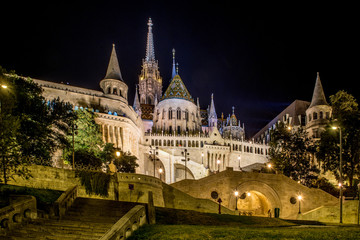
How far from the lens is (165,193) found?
26625 millimetres

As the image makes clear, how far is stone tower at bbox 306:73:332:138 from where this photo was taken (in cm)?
5650

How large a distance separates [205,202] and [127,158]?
1526 centimetres

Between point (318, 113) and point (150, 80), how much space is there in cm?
6137

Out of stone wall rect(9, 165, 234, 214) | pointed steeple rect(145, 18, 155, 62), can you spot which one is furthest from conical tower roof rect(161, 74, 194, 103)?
stone wall rect(9, 165, 234, 214)

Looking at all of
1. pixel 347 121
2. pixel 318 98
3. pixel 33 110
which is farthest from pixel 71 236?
pixel 318 98

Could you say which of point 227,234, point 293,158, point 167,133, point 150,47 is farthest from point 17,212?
point 150,47

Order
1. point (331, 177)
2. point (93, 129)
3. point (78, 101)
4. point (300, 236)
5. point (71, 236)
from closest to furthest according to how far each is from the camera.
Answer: point (300, 236) → point (71, 236) → point (93, 129) → point (78, 101) → point (331, 177)

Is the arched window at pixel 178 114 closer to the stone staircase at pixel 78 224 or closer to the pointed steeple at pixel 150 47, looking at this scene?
the pointed steeple at pixel 150 47

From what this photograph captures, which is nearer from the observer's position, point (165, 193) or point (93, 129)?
point (165, 193)

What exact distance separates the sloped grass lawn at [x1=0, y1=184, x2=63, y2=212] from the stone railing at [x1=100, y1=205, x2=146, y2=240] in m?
4.88

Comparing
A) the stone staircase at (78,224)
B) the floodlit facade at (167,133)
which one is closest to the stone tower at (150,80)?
the floodlit facade at (167,133)

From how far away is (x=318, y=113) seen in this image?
188ft

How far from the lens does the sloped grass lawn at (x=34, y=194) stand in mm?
14451

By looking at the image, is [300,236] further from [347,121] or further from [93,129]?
[93,129]
